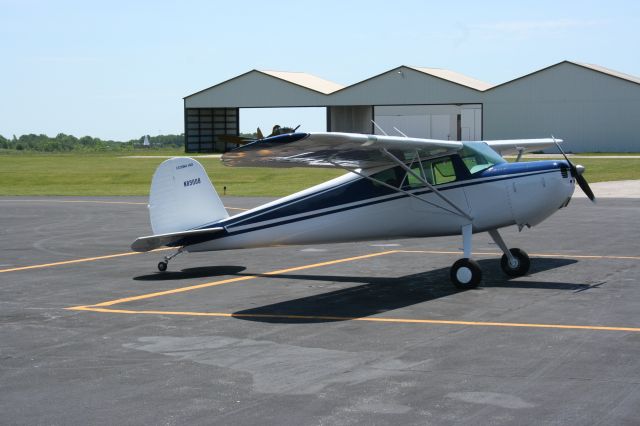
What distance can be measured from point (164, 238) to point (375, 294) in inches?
176

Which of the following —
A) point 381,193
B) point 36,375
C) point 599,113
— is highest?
point 599,113

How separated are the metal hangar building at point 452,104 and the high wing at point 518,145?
50.0m

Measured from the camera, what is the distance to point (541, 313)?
12.9 m

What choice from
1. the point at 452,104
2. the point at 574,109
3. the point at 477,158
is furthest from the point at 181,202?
the point at 452,104

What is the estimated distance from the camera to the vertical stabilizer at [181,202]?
57.3 feet

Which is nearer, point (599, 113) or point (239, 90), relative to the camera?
point (599, 113)

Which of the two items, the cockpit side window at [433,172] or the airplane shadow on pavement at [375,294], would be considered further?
the cockpit side window at [433,172]

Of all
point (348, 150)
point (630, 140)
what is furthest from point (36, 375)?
point (630, 140)

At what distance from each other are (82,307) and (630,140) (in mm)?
60955

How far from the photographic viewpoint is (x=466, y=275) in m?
15.2

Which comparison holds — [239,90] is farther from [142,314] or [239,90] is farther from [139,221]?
A: [142,314]

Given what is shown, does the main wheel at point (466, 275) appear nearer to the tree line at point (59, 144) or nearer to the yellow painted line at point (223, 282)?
the yellow painted line at point (223, 282)

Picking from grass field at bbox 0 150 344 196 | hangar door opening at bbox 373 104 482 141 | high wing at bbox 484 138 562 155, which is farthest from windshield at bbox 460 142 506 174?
hangar door opening at bbox 373 104 482 141

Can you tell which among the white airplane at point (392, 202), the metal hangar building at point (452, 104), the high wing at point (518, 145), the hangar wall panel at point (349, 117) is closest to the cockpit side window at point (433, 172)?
the white airplane at point (392, 202)
